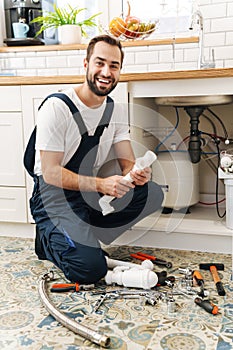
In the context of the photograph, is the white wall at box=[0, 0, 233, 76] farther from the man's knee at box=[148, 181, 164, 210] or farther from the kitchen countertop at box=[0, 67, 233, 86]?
the man's knee at box=[148, 181, 164, 210]

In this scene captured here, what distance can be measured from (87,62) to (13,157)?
Result: 26.8 inches

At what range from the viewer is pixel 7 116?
2.33 meters

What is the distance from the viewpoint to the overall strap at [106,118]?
2.02m

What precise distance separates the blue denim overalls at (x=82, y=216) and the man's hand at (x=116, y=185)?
0.17m

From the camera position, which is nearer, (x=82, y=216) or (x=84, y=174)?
(x=82, y=216)

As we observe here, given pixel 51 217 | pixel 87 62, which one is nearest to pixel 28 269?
pixel 51 217

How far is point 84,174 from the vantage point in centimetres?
203

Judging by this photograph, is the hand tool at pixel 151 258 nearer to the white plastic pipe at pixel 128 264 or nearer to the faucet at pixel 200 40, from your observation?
the white plastic pipe at pixel 128 264

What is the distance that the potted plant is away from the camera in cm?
291

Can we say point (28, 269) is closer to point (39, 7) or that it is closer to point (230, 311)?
point (230, 311)

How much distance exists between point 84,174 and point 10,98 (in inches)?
23.8

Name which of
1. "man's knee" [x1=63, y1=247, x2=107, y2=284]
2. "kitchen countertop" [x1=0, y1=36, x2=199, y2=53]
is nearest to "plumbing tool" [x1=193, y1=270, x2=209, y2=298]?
"man's knee" [x1=63, y1=247, x2=107, y2=284]

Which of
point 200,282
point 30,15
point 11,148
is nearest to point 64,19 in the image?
point 30,15

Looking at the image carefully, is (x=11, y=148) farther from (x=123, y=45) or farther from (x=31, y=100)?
(x=123, y=45)
